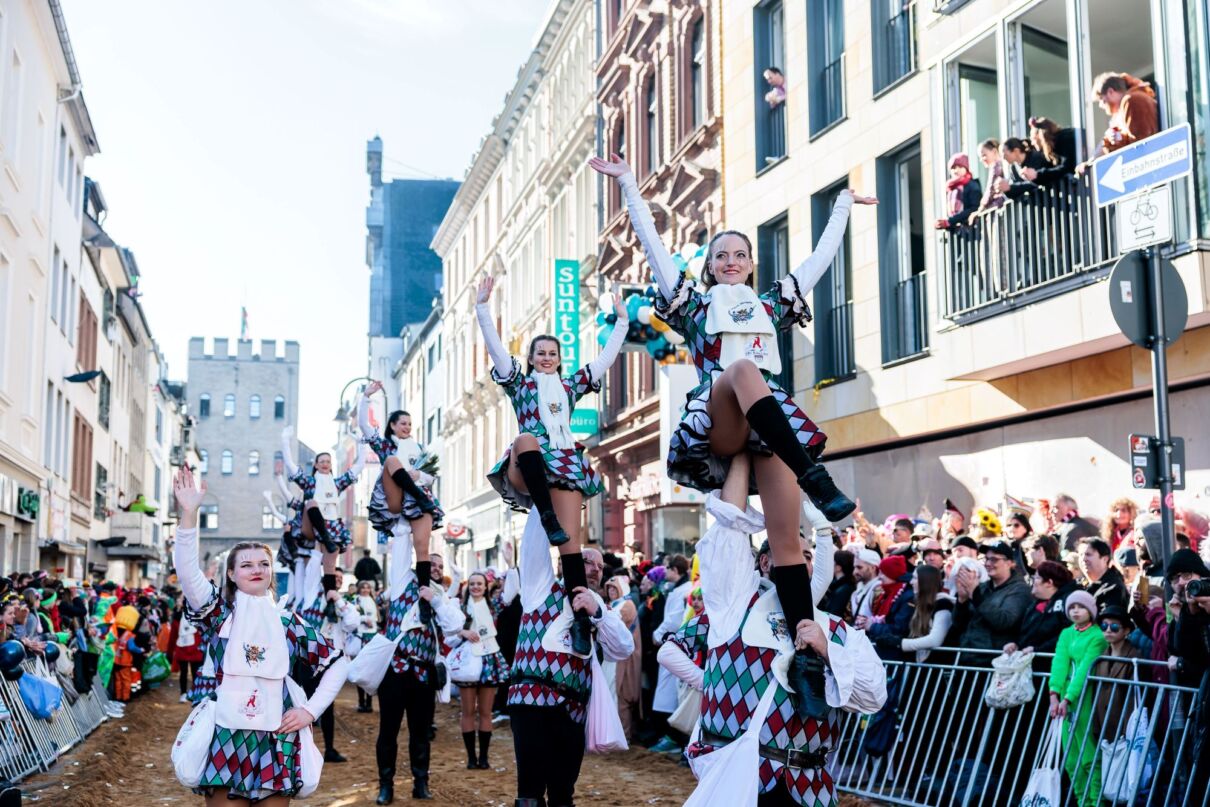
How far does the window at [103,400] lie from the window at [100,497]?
1297 millimetres

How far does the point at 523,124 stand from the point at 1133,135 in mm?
33837

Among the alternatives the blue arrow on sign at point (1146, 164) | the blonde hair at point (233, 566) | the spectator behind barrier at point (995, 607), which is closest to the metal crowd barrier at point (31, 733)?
the blonde hair at point (233, 566)

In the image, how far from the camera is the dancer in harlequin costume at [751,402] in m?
5.36

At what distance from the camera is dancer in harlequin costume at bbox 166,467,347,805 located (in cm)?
670

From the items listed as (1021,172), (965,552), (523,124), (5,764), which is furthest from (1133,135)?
(523,124)

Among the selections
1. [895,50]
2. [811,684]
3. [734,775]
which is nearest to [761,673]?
[811,684]

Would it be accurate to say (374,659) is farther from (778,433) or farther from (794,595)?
(778,433)

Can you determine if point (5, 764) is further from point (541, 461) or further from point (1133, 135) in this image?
point (1133, 135)

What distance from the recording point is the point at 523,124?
44.8 metres

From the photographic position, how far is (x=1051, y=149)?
13.8m

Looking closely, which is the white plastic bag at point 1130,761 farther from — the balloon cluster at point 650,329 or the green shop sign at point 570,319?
the green shop sign at point 570,319

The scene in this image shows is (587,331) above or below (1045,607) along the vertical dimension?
above

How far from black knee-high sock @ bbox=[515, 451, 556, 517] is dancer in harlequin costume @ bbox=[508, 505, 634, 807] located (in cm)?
31

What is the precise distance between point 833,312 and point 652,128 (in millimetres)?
11071
